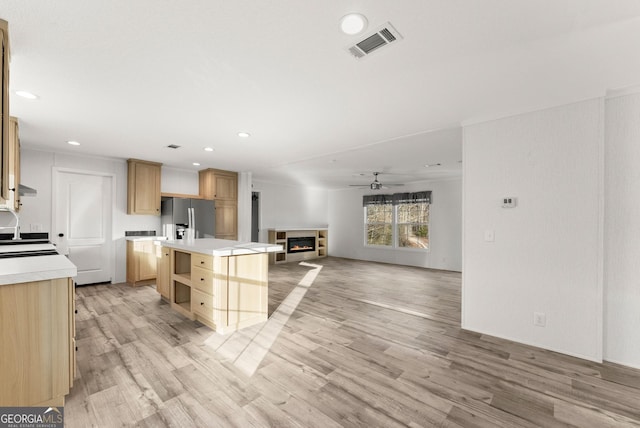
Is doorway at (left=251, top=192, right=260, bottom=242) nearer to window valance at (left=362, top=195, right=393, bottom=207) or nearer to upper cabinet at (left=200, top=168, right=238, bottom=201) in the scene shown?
upper cabinet at (left=200, top=168, right=238, bottom=201)

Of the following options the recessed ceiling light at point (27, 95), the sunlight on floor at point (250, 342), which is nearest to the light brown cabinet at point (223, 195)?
the sunlight on floor at point (250, 342)

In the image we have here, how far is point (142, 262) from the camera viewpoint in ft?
16.4

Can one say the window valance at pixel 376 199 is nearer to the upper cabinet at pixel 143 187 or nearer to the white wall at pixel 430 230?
the white wall at pixel 430 230

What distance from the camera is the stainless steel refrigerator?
5.40 meters

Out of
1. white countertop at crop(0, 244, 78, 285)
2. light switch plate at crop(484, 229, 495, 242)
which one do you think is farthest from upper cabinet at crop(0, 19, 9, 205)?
light switch plate at crop(484, 229, 495, 242)

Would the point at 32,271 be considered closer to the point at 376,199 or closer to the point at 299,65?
the point at 299,65

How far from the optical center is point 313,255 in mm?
9102

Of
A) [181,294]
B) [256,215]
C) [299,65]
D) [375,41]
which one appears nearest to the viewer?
[375,41]

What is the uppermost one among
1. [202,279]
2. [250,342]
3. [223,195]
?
[223,195]

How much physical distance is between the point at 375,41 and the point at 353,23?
224mm

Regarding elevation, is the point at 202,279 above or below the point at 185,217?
below

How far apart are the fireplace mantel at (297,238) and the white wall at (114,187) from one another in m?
2.71

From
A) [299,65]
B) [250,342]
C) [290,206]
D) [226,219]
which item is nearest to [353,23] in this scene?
[299,65]

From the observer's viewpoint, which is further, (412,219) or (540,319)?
(412,219)
